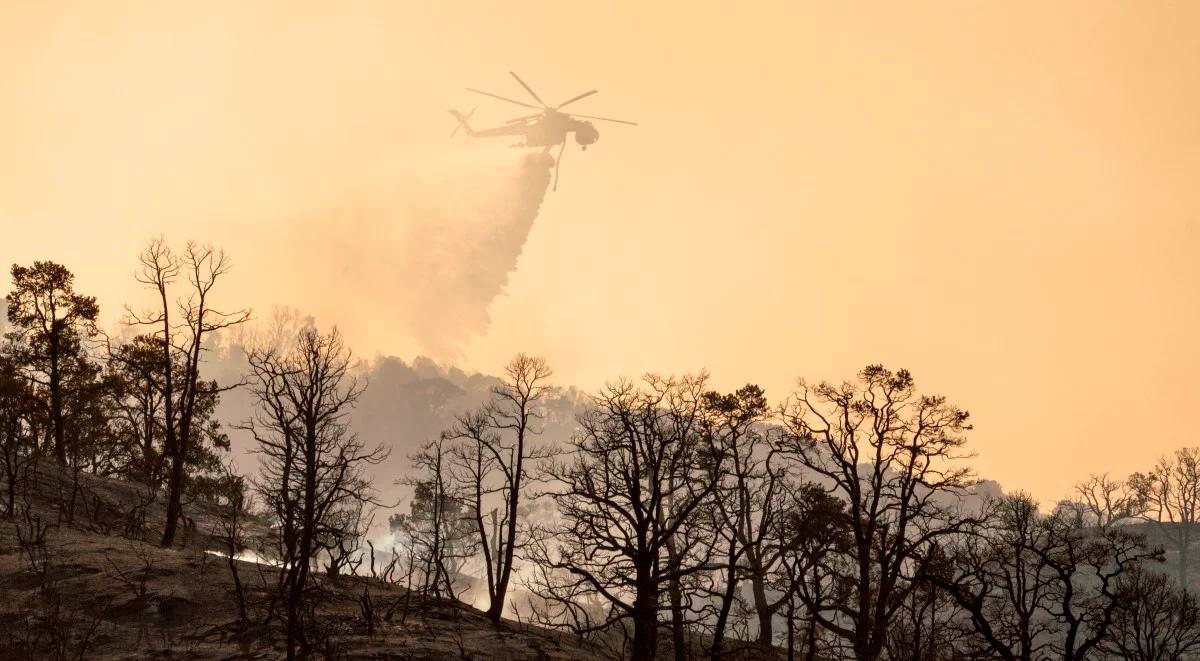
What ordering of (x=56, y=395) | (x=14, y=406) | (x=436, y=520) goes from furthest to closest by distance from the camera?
(x=56, y=395) → (x=436, y=520) → (x=14, y=406)

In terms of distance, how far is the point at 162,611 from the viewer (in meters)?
18.5

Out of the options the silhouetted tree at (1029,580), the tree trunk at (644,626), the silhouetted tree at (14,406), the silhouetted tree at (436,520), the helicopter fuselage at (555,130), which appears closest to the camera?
the silhouetted tree at (1029,580)

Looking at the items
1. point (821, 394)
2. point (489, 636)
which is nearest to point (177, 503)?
point (489, 636)

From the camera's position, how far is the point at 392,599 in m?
24.0

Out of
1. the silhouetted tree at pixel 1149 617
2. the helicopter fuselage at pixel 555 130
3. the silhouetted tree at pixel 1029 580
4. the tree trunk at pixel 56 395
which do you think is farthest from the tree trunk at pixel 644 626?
the helicopter fuselage at pixel 555 130

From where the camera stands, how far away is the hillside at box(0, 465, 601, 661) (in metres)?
16.5

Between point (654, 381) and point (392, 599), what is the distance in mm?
12048

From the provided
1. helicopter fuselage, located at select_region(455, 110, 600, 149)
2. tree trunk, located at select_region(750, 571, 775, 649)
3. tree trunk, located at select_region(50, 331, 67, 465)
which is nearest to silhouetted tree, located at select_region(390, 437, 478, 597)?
tree trunk, located at select_region(750, 571, 775, 649)

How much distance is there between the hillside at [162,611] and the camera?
16.5 m

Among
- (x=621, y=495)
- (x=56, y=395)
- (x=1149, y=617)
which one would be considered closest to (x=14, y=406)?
(x=56, y=395)

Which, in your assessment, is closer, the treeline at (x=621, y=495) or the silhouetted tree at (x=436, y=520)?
the treeline at (x=621, y=495)

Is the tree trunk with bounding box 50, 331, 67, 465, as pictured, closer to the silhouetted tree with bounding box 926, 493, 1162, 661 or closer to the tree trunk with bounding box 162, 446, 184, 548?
the tree trunk with bounding box 162, 446, 184, 548

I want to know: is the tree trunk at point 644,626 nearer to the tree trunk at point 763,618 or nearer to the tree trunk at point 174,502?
the tree trunk at point 763,618

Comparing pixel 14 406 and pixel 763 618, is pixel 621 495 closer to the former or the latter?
pixel 763 618
